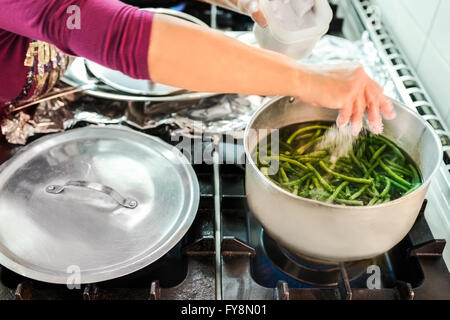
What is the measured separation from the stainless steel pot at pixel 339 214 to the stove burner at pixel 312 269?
0.32ft

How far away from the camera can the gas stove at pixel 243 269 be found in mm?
759

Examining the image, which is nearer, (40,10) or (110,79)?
(40,10)

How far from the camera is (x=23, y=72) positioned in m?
0.95

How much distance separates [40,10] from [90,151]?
14.2 inches

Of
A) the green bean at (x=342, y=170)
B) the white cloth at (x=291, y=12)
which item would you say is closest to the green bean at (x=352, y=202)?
the green bean at (x=342, y=170)

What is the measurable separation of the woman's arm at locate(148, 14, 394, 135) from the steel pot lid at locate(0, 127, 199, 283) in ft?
0.88

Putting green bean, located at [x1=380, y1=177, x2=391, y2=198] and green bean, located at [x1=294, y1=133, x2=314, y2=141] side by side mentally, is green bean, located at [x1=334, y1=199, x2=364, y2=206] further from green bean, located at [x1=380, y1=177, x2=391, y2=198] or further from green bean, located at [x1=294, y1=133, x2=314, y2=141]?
green bean, located at [x1=294, y1=133, x2=314, y2=141]

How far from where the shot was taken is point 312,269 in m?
0.84

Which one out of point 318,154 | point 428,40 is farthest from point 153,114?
point 428,40

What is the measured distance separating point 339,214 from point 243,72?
0.80ft

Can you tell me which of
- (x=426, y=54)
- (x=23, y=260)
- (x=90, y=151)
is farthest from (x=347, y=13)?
(x=23, y=260)

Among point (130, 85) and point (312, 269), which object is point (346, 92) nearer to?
point (312, 269)

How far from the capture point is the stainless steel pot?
64cm
